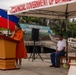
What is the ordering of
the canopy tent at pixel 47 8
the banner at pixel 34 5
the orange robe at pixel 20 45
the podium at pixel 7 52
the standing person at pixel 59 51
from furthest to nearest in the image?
the standing person at pixel 59 51, the orange robe at pixel 20 45, the podium at pixel 7 52, the canopy tent at pixel 47 8, the banner at pixel 34 5

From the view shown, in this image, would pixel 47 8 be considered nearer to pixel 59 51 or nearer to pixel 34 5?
pixel 59 51

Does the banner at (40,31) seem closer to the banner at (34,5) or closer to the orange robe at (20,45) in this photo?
the orange robe at (20,45)

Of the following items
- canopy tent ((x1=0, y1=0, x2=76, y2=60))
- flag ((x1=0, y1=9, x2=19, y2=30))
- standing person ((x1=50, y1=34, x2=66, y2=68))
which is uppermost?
canopy tent ((x1=0, y1=0, x2=76, y2=60))

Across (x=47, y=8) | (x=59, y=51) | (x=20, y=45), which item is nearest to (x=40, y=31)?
(x=59, y=51)

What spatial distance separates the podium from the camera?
1055 centimetres

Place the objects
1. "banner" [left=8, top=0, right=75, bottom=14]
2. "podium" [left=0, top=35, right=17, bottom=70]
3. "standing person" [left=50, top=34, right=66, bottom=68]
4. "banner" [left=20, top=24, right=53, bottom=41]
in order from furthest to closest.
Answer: "banner" [left=20, top=24, right=53, bottom=41]
"standing person" [left=50, top=34, right=66, bottom=68]
"podium" [left=0, top=35, right=17, bottom=70]
"banner" [left=8, top=0, right=75, bottom=14]

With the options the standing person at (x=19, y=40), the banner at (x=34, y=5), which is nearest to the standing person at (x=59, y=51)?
the standing person at (x=19, y=40)

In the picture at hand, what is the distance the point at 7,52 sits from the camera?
10.6 meters

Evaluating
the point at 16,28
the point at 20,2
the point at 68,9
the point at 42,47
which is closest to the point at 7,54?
the point at 16,28

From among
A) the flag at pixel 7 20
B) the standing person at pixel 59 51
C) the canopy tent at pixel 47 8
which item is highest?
the canopy tent at pixel 47 8

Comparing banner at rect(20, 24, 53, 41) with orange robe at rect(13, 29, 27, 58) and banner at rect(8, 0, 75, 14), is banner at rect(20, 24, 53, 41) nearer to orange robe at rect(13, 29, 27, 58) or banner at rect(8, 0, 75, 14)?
orange robe at rect(13, 29, 27, 58)

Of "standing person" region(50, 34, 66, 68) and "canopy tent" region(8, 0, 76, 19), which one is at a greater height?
"canopy tent" region(8, 0, 76, 19)

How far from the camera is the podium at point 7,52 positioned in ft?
34.6

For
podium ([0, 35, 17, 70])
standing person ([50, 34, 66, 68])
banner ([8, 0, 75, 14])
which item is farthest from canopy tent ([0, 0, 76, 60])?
standing person ([50, 34, 66, 68])
